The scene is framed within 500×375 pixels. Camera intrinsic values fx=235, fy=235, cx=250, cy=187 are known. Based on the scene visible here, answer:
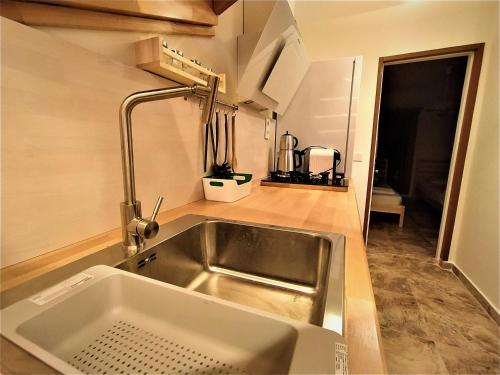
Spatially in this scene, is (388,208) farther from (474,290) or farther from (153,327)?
(153,327)

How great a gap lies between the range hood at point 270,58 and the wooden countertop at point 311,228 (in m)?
0.64

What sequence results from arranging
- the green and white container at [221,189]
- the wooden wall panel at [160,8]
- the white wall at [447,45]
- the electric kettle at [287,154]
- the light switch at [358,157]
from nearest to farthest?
the wooden wall panel at [160,8] < the green and white container at [221,189] < the white wall at [447,45] < the electric kettle at [287,154] < the light switch at [358,157]

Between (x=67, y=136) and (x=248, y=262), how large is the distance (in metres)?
0.64

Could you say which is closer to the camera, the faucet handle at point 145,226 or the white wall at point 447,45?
the faucet handle at point 145,226

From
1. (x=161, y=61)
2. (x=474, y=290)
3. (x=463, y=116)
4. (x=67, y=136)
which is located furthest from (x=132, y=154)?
(x=463, y=116)

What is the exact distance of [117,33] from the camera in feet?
2.25

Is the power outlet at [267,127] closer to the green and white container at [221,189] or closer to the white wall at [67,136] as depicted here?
the green and white container at [221,189]

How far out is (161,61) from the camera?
0.72 metres

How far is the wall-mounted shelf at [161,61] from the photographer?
708 millimetres

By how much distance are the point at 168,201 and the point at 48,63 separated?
55 cm

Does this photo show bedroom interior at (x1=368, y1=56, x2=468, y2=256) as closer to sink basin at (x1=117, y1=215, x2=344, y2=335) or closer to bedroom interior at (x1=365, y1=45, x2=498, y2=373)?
bedroom interior at (x1=365, y1=45, x2=498, y2=373)

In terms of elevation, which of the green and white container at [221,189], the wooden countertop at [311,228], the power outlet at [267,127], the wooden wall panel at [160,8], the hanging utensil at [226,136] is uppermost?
the wooden wall panel at [160,8]

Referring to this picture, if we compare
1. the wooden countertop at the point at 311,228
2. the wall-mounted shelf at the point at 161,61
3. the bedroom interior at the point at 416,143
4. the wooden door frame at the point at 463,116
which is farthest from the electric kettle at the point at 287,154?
the bedroom interior at the point at 416,143

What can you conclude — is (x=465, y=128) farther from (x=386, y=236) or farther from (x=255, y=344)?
(x=255, y=344)
